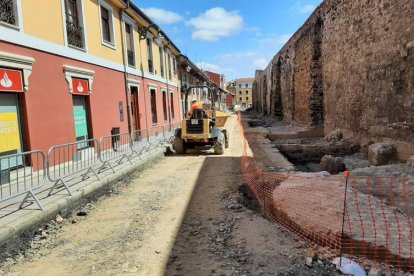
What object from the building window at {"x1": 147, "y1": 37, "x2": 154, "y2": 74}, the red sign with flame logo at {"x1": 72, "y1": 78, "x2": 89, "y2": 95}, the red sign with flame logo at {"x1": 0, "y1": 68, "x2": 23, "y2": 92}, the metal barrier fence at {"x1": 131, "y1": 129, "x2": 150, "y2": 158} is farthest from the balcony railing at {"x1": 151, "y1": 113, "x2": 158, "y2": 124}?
the red sign with flame logo at {"x1": 0, "y1": 68, "x2": 23, "y2": 92}

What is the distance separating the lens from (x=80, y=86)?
31.1 feet

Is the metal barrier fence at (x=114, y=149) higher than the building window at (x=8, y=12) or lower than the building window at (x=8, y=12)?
lower

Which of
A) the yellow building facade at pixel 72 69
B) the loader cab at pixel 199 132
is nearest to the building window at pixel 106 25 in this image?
the yellow building facade at pixel 72 69

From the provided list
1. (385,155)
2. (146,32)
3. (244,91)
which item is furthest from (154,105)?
(244,91)

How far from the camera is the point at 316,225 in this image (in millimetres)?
4363

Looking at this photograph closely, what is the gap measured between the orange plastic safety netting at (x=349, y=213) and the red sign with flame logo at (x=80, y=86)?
540cm

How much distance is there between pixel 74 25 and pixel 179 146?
5098 millimetres

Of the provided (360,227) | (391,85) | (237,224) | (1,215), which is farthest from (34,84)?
(391,85)

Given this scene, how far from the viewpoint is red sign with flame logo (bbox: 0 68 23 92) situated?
259 inches

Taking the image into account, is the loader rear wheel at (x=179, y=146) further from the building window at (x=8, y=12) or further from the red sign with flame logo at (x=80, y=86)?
the building window at (x=8, y=12)

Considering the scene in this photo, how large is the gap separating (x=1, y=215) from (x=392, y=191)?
19.7ft

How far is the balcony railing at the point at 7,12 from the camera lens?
22.0ft

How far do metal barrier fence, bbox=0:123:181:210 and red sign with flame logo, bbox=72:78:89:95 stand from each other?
1.49m

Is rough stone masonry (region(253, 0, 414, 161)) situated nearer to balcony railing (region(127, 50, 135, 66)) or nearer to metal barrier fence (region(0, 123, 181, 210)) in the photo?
metal barrier fence (region(0, 123, 181, 210))
